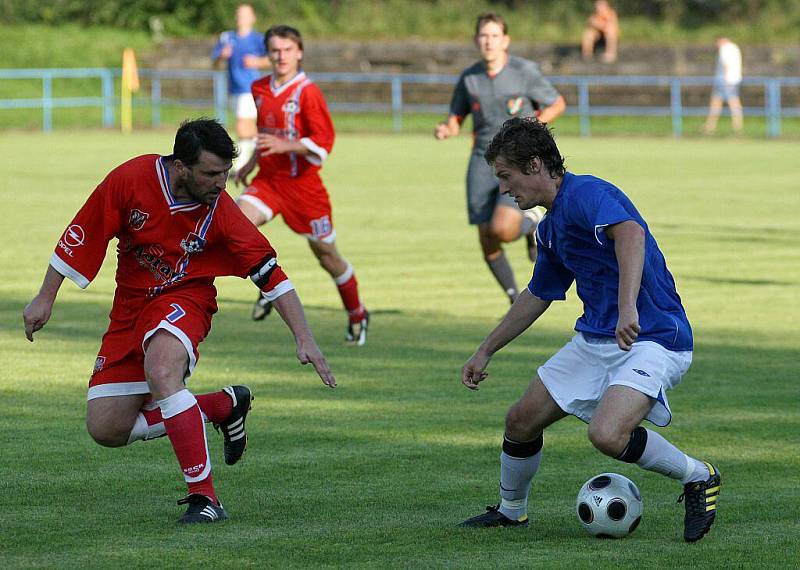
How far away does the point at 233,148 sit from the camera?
5742 mm

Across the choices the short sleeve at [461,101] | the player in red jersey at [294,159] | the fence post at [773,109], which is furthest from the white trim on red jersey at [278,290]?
the fence post at [773,109]

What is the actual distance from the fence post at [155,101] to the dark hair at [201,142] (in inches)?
1217

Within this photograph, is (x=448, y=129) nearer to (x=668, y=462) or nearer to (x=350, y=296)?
(x=350, y=296)

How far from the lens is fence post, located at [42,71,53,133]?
35719 millimetres

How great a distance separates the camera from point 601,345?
5496mm

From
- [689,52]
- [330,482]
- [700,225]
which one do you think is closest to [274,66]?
[330,482]

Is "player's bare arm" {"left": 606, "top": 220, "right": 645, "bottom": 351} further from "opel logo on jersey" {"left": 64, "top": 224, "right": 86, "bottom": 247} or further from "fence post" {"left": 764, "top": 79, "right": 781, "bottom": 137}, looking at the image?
"fence post" {"left": 764, "top": 79, "right": 781, "bottom": 137}

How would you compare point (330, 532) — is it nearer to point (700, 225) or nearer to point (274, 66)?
point (274, 66)

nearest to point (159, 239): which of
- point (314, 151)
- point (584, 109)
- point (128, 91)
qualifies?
point (314, 151)

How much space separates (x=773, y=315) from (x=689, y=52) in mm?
29695

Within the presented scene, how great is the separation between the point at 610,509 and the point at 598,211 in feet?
3.55

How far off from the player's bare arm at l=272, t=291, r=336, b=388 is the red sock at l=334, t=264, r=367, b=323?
4452 mm

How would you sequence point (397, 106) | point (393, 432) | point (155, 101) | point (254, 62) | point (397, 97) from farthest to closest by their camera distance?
point (397, 97) < point (155, 101) < point (397, 106) < point (254, 62) < point (393, 432)

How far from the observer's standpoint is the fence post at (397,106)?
36.6 meters
